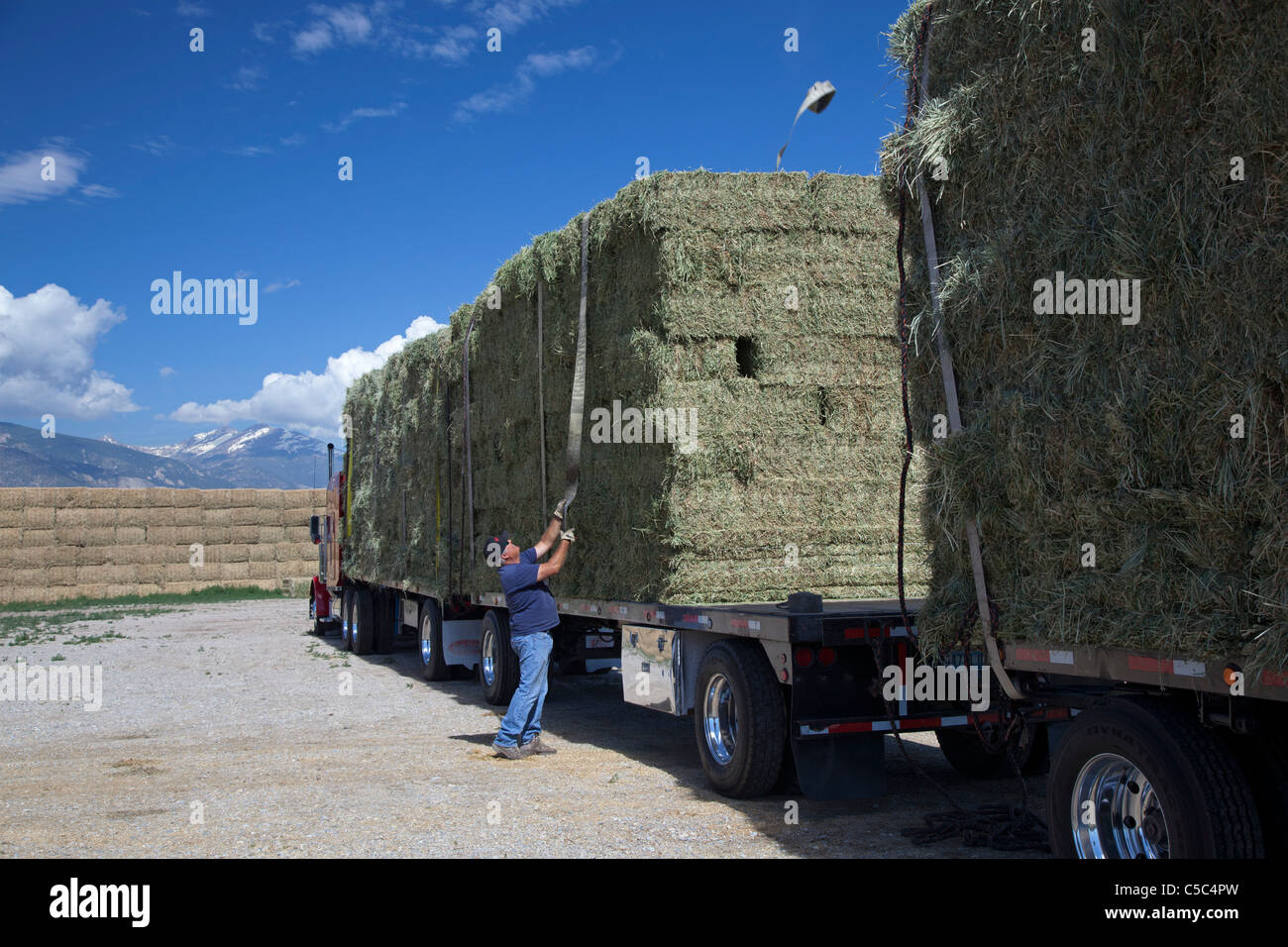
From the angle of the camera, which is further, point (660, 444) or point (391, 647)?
point (391, 647)

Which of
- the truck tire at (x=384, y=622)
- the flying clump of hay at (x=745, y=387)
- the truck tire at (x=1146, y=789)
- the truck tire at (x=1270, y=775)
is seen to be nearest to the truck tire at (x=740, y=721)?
the flying clump of hay at (x=745, y=387)

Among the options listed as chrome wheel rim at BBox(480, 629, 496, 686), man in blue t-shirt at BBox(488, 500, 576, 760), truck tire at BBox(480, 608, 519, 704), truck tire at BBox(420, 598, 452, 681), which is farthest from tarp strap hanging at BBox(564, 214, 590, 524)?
truck tire at BBox(420, 598, 452, 681)

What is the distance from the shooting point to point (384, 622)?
61.7 feet

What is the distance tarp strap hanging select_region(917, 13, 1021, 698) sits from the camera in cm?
504

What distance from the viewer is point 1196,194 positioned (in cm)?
404

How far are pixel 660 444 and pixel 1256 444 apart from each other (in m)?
Result: 4.90

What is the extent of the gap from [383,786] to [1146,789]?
5.40 metres

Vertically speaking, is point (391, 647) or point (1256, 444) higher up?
point (1256, 444)

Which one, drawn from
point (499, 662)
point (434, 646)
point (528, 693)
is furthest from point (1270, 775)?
point (434, 646)

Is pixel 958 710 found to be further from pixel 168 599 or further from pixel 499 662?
pixel 168 599

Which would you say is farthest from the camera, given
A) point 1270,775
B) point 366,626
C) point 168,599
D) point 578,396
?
point 168,599

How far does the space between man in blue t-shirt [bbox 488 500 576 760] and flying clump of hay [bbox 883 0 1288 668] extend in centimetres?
454
